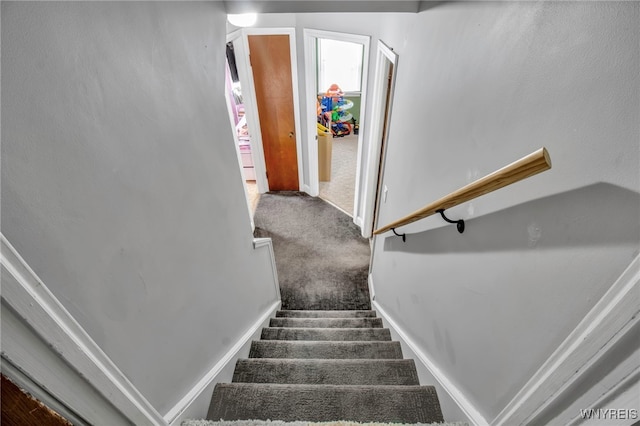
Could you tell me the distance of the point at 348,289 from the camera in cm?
313

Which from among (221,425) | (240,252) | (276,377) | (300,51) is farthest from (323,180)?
(221,425)

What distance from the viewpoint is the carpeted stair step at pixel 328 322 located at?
2.48 metres

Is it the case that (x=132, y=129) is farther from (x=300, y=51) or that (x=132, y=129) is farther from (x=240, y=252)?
(x=300, y=51)

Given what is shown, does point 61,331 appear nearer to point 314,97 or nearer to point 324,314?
point 324,314

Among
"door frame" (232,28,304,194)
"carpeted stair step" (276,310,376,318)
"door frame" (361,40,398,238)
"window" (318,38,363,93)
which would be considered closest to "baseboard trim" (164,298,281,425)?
"carpeted stair step" (276,310,376,318)

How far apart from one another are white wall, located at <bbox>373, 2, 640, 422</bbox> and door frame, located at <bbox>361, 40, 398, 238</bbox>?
759 millimetres

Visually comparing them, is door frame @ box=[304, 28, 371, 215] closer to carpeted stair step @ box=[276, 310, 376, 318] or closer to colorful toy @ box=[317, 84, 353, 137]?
carpeted stair step @ box=[276, 310, 376, 318]

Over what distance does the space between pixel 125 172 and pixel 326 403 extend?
4.01 feet

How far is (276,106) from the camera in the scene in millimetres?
3793

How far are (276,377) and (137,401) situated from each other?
919 millimetres

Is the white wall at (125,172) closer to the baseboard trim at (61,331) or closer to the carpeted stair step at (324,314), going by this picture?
the baseboard trim at (61,331)

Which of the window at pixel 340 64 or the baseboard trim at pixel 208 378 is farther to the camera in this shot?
the window at pixel 340 64

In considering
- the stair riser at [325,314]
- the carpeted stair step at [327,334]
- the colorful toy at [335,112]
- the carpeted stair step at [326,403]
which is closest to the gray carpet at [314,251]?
the stair riser at [325,314]

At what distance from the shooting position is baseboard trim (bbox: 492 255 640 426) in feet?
1.61
